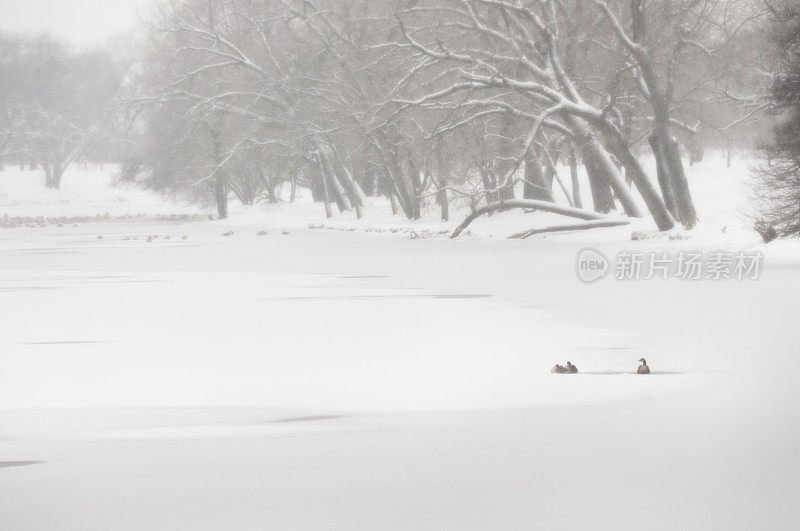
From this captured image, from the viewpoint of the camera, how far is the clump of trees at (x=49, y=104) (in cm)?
10175

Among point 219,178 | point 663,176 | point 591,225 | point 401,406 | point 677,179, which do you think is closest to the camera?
point 401,406

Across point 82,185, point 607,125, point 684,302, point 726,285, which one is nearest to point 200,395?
point 684,302

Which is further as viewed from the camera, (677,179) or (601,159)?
(601,159)

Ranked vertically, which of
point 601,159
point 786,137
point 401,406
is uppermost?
point 786,137

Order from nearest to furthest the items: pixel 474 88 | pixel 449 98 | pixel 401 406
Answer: pixel 401 406
pixel 474 88
pixel 449 98

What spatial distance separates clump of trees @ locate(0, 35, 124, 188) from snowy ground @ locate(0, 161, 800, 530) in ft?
282

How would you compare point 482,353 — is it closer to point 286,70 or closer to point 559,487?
point 559,487

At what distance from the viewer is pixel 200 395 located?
31.0 ft

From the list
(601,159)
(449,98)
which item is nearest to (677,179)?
(601,159)

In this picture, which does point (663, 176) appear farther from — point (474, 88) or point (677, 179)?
point (474, 88)

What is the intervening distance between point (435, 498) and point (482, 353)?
5.52 meters

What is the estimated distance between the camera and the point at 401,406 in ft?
29.2

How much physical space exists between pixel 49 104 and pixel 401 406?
102m

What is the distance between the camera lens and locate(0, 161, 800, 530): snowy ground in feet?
20.2
